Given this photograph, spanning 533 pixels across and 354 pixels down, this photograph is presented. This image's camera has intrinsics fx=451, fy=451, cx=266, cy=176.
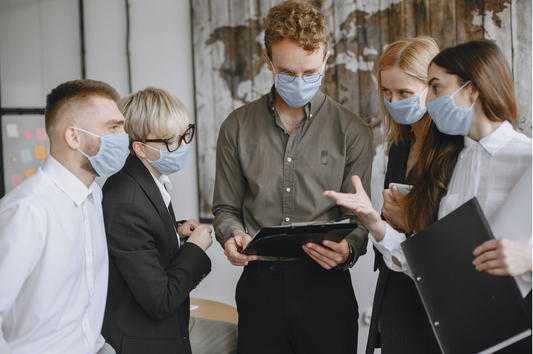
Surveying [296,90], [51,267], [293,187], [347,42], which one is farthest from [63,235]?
[347,42]

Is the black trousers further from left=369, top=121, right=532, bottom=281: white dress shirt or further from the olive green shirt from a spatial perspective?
left=369, top=121, right=532, bottom=281: white dress shirt

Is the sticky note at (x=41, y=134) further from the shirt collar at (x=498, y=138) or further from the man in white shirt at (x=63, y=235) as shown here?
the shirt collar at (x=498, y=138)

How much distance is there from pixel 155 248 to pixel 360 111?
187 centimetres

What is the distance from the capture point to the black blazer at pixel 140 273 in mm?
1527

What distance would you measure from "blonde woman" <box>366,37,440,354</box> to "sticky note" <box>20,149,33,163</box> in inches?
125

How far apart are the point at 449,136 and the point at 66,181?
1.25m

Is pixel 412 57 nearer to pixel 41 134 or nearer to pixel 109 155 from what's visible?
pixel 109 155

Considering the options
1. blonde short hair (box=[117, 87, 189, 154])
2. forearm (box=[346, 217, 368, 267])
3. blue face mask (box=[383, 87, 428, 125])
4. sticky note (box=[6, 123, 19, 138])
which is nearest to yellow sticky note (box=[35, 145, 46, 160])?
sticky note (box=[6, 123, 19, 138])

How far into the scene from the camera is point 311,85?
1.79 meters

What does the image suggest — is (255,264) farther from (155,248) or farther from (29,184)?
(29,184)

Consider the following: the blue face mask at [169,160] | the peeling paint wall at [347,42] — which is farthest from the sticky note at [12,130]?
the blue face mask at [169,160]

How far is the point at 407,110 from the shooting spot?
5.61 feet

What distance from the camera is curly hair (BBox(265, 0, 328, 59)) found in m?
1.72

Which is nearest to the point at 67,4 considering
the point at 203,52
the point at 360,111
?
the point at 203,52
